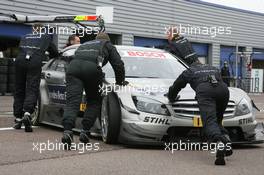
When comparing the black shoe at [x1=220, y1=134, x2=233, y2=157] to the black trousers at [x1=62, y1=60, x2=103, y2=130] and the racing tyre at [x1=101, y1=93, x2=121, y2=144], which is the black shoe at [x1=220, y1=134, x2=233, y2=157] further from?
the black trousers at [x1=62, y1=60, x2=103, y2=130]

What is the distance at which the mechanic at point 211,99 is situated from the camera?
6.08 metres

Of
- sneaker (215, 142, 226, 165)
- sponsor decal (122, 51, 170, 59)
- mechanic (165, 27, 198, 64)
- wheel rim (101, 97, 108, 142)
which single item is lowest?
sneaker (215, 142, 226, 165)

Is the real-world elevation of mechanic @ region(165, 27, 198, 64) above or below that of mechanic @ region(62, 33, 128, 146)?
above

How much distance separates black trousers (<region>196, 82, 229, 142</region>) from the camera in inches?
241

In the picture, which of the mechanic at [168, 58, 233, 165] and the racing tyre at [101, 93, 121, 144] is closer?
the mechanic at [168, 58, 233, 165]

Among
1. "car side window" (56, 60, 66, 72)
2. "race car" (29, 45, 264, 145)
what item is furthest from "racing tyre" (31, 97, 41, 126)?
"race car" (29, 45, 264, 145)

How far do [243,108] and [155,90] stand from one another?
121 centimetres

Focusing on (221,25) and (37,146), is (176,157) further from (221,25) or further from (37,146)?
(221,25)

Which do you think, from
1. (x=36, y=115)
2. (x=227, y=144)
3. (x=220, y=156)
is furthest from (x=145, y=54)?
(x=220, y=156)

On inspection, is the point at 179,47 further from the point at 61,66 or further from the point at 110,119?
the point at 110,119

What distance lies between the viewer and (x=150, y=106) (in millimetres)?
6926

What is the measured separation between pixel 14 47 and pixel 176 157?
55.2 ft

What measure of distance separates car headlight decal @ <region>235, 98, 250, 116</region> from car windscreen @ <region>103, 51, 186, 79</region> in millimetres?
1252

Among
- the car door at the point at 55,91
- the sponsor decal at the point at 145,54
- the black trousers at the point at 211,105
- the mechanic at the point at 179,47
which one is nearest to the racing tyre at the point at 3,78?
the car door at the point at 55,91
